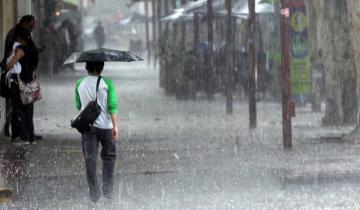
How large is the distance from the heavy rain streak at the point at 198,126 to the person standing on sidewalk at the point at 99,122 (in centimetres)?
1

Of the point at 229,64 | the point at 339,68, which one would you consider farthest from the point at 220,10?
the point at 339,68

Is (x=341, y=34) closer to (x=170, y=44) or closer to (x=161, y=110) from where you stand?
(x=161, y=110)

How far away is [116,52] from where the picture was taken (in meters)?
11.7

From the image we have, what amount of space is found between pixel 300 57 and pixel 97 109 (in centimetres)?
1381

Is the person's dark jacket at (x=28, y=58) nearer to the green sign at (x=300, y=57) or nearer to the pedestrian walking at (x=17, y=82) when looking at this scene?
the pedestrian walking at (x=17, y=82)

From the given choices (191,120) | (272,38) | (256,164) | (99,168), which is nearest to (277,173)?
(256,164)

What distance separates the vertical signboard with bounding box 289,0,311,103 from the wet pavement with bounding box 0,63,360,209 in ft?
5.31

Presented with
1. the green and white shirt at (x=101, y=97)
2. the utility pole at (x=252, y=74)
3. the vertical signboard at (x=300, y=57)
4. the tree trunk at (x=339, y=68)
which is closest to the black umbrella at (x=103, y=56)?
the green and white shirt at (x=101, y=97)

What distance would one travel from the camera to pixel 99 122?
11.5 m

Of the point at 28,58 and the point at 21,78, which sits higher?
the point at 28,58

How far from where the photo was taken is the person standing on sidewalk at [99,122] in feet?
37.7

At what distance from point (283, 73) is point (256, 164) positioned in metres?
2.09

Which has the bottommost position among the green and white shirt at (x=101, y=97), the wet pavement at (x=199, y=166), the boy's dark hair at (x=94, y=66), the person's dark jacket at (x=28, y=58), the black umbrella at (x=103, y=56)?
the wet pavement at (x=199, y=166)

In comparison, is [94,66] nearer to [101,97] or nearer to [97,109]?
[101,97]
